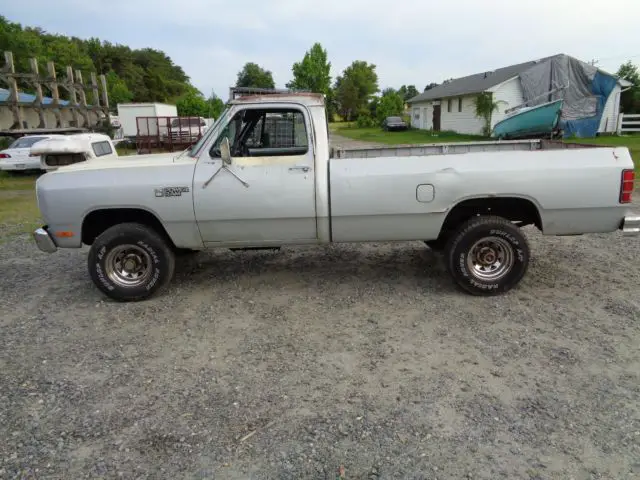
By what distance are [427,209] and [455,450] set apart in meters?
2.52

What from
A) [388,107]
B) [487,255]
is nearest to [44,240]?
[487,255]

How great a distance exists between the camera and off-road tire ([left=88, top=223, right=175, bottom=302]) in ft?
16.4

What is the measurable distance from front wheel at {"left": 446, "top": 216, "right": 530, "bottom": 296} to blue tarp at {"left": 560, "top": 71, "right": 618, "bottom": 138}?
24.6m

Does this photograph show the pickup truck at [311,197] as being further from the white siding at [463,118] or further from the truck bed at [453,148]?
the white siding at [463,118]

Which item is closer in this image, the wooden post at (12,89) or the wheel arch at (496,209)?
the wheel arch at (496,209)

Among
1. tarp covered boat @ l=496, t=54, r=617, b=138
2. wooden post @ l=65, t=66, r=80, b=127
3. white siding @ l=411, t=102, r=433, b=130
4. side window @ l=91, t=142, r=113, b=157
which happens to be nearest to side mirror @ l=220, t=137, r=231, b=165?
side window @ l=91, t=142, r=113, b=157

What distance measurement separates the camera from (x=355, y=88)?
67875 millimetres

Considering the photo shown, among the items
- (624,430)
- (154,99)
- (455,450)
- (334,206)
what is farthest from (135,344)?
(154,99)

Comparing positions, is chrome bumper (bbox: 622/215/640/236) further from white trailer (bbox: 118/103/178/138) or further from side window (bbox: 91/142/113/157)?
white trailer (bbox: 118/103/178/138)

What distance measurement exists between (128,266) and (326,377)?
271 centimetres

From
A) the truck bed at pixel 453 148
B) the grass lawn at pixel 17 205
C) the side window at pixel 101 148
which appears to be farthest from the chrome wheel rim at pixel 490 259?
the side window at pixel 101 148

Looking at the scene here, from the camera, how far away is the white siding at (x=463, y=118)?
32.8m

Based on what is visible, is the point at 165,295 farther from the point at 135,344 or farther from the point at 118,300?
the point at 135,344

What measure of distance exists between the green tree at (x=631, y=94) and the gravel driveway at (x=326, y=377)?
102 feet
